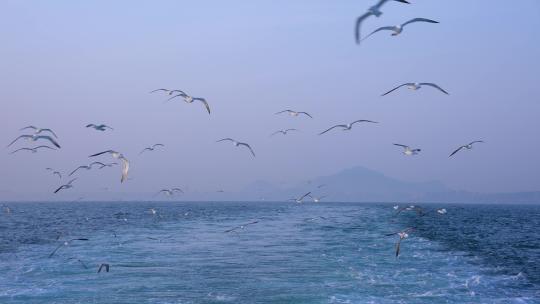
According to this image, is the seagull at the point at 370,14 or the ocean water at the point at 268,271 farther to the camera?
the ocean water at the point at 268,271

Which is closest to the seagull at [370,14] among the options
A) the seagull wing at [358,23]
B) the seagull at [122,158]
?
the seagull wing at [358,23]

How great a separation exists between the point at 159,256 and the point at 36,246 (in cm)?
1393

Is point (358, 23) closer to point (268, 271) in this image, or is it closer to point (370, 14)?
point (370, 14)

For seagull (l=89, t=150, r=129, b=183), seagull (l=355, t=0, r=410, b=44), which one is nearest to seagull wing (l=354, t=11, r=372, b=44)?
seagull (l=355, t=0, r=410, b=44)

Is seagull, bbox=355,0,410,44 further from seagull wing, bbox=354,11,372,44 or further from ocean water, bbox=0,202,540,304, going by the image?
ocean water, bbox=0,202,540,304

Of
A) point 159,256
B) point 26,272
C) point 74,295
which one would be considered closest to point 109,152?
point 74,295

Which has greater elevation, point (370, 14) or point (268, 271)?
point (370, 14)

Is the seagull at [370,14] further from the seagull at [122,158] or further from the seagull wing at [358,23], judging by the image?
the seagull at [122,158]

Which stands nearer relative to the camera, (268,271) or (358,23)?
(358,23)

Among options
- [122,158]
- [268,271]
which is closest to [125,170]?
[122,158]

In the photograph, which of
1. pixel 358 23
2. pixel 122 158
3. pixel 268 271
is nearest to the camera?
→ pixel 358 23

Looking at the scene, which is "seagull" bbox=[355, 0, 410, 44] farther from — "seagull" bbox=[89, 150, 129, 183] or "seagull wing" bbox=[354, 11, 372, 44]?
"seagull" bbox=[89, 150, 129, 183]

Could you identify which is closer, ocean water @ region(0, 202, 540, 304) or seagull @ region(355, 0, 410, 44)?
seagull @ region(355, 0, 410, 44)

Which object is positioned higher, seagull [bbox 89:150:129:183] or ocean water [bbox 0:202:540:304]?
seagull [bbox 89:150:129:183]
